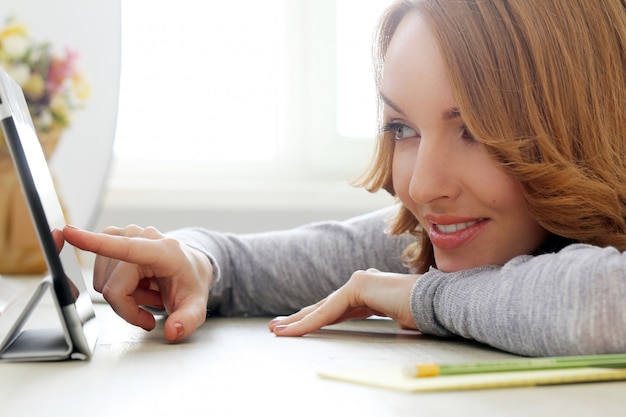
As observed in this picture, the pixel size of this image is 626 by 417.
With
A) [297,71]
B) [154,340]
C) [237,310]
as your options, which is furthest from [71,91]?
[154,340]

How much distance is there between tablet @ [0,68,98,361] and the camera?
1.80 ft

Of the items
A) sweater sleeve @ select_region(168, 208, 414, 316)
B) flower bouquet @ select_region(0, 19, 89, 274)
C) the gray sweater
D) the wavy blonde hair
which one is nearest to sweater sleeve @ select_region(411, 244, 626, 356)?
the gray sweater

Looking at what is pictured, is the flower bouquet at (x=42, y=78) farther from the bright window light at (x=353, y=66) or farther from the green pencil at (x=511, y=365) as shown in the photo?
the green pencil at (x=511, y=365)

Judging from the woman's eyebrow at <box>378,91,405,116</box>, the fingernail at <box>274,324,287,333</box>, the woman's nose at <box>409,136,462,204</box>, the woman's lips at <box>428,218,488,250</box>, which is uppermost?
the woman's eyebrow at <box>378,91,405,116</box>

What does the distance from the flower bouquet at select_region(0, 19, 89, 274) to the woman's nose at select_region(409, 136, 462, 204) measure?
1.02 metres

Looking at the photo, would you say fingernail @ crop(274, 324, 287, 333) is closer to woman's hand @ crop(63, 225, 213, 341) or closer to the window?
woman's hand @ crop(63, 225, 213, 341)

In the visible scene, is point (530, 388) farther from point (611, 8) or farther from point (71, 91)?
point (71, 91)

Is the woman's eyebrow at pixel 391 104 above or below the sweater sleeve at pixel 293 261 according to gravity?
above

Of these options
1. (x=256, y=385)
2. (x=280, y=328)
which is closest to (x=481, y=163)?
(x=280, y=328)

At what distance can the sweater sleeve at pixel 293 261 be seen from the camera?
3.53ft

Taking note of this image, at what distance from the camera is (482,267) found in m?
0.76

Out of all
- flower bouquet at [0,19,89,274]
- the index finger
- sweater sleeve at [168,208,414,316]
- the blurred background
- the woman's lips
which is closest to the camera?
the index finger

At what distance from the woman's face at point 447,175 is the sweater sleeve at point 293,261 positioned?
26cm

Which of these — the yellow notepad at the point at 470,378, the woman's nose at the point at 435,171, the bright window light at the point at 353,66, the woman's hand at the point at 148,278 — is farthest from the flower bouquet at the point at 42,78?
the yellow notepad at the point at 470,378
